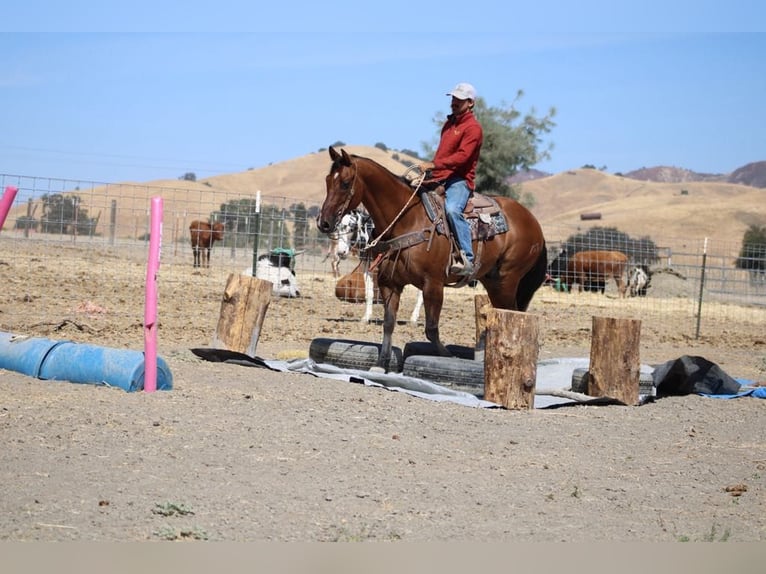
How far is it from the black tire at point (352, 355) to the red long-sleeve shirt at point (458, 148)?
6.19 ft

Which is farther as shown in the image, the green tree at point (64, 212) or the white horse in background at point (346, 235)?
the white horse in background at point (346, 235)

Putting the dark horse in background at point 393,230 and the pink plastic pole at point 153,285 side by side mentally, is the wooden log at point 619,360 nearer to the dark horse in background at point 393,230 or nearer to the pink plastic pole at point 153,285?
the dark horse in background at point 393,230

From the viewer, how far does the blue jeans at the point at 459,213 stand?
1050 cm

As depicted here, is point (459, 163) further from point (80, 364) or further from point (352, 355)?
point (80, 364)

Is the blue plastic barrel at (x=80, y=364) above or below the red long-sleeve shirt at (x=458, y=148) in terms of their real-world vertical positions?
below

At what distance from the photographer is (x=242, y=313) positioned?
11.3 m

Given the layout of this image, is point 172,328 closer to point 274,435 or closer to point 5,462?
point 274,435

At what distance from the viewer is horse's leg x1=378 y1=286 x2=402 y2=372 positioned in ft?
34.2

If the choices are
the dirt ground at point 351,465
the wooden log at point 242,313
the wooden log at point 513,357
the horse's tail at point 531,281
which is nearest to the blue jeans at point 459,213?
the wooden log at point 513,357

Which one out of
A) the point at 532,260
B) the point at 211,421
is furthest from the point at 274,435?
the point at 532,260

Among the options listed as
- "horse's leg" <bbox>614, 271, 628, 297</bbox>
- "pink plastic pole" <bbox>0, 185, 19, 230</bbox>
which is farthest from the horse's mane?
"horse's leg" <bbox>614, 271, 628, 297</bbox>

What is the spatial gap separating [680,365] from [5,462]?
7.11 meters

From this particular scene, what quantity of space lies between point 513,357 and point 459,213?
197 cm

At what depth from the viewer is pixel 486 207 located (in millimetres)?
11039
